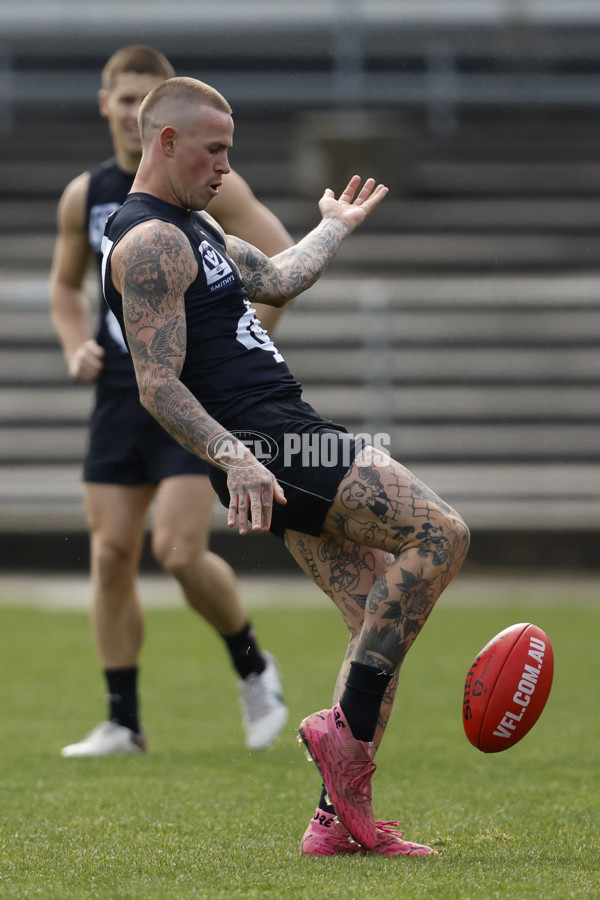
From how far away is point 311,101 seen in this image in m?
14.9

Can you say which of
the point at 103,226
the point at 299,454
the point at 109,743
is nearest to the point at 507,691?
the point at 299,454

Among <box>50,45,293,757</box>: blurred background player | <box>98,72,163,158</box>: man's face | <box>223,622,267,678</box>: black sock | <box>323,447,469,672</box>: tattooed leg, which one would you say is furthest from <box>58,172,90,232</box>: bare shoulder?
<box>323,447,469,672</box>: tattooed leg

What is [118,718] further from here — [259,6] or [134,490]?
[259,6]

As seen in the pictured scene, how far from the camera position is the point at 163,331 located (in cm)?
299

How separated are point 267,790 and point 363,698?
995 millimetres

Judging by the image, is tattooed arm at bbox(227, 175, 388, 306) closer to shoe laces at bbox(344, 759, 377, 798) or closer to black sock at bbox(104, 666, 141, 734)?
shoe laces at bbox(344, 759, 377, 798)

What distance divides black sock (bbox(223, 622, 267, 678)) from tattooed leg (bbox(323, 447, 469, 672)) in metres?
1.63

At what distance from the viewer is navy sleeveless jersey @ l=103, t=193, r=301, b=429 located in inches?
123

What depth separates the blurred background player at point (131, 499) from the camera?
454 cm

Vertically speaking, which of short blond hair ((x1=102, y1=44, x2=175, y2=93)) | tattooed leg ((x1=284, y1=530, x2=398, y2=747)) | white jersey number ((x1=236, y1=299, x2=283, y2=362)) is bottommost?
tattooed leg ((x1=284, y1=530, x2=398, y2=747))

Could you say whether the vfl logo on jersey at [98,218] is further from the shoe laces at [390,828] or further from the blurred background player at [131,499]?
the shoe laces at [390,828]

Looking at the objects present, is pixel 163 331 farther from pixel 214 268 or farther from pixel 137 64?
pixel 137 64

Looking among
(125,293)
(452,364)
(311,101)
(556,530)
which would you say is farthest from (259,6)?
(125,293)

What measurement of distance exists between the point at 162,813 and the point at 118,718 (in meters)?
1.08
